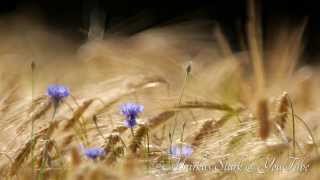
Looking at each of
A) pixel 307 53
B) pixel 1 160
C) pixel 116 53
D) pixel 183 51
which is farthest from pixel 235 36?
pixel 1 160

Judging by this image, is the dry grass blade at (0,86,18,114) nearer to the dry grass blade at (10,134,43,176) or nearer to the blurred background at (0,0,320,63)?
the dry grass blade at (10,134,43,176)

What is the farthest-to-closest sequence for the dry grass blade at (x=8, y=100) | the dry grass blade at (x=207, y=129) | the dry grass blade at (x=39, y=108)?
the dry grass blade at (x=8, y=100) → the dry grass blade at (x=39, y=108) → the dry grass blade at (x=207, y=129)

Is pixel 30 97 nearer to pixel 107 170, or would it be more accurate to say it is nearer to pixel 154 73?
pixel 154 73

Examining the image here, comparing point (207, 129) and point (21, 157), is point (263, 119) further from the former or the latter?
point (21, 157)

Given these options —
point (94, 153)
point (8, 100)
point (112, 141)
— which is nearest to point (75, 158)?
point (94, 153)

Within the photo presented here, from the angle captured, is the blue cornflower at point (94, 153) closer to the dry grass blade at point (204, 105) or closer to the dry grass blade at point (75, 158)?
the dry grass blade at point (75, 158)

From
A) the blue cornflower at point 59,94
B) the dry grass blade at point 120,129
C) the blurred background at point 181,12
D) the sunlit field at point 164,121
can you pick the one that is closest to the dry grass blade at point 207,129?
the sunlit field at point 164,121

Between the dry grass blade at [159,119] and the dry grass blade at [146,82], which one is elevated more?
the dry grass blade at [146,82]
